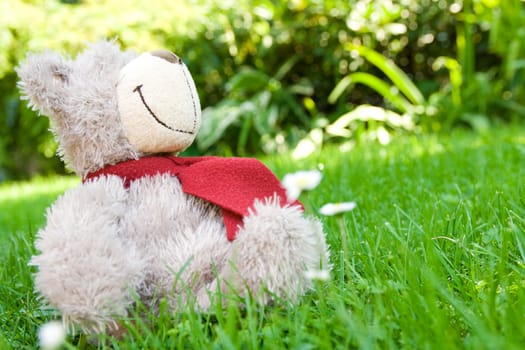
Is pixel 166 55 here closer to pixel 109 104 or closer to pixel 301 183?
pixel 109 104

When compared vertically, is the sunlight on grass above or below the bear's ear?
below

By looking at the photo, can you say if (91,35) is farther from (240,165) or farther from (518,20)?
(240,165)

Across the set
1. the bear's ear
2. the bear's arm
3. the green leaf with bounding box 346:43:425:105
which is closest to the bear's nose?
the bear's ear

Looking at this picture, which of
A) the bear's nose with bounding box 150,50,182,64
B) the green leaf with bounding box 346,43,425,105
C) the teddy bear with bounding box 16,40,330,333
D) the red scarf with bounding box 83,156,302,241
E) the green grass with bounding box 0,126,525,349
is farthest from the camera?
the green leaf with bounding box 346,43,425,105

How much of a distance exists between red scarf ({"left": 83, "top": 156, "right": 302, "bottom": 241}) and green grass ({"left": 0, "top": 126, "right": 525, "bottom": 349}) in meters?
0.09

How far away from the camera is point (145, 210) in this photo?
99 centimetres

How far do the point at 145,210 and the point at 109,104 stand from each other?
0.74ft

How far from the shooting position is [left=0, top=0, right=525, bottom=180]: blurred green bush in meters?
3.74

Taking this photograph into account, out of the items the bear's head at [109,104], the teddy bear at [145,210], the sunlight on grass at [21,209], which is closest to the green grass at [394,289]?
the teddy bear at [145,210]

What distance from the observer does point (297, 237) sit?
90 cm

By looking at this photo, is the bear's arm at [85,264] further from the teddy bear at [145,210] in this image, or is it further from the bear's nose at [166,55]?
the bear's nose at [166,55]

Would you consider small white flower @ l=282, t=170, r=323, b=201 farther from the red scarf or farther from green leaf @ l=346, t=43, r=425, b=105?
green leaf @ l=346, t=43, r=425, b=105

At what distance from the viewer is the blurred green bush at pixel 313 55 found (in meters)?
3.74

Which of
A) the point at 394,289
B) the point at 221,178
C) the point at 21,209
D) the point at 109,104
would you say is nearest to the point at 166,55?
the point at 109,104
